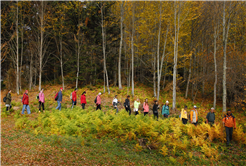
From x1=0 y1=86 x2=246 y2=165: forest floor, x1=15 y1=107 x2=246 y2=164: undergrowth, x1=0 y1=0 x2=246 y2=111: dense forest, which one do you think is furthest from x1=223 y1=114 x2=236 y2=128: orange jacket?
x1=0 y1=0 x2=246 y2=111: dense forest

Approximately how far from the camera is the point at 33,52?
24469mm

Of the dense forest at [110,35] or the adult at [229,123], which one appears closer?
the adult at [229,123]

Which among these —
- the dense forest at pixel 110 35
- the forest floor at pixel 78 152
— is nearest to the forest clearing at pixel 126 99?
the forest floor at pixel 78 152

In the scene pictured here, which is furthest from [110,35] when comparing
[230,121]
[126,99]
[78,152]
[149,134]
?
[78,152]

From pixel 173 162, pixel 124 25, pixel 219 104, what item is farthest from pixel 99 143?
pixel 219 104

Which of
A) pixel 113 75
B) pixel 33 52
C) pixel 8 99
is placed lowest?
pixel 8 99

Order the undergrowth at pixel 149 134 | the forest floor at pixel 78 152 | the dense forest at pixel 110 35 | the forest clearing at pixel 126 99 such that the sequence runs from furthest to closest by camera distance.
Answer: the dense forest at pixel 110 35, the undergrowth at pixel 149 134, the forest clearing at pixel 126 99, the forest floor at pixel 78 152

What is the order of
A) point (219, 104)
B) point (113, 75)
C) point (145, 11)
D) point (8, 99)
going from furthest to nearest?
point (113, 75) → point (219, 104) → point (145, 11) → point (8, 99)

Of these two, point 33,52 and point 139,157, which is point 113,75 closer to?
point 33,52

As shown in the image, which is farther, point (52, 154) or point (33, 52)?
point (33, 52)

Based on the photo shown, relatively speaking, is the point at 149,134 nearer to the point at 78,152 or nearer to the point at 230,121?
the point at 78,152

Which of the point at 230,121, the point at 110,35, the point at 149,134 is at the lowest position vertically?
the point at 149,134

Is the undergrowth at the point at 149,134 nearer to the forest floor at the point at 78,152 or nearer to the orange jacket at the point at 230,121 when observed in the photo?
the forest floor at the point at 78,152

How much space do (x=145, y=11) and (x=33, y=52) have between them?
17.9 m
